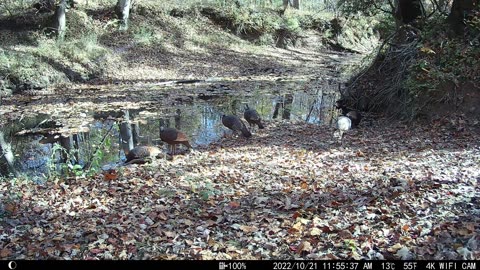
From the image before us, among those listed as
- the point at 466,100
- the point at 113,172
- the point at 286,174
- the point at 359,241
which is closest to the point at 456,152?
the point at 466,100

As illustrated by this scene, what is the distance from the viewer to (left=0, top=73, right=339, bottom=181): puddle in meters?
9.05

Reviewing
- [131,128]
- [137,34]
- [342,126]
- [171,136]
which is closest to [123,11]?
[137,34]

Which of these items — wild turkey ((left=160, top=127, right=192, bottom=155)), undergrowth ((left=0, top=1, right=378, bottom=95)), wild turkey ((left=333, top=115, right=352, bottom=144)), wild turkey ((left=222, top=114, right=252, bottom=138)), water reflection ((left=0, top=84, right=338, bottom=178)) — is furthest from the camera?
undergrowth ((left=0, top=1, right=378, bottom=95))

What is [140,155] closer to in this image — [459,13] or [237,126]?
[237,126]

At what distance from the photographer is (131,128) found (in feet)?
38.7

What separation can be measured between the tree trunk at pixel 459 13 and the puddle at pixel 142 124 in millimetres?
4396

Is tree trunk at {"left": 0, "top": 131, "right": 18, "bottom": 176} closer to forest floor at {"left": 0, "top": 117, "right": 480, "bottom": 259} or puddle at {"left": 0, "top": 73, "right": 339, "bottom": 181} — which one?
puddle at {"left": 0, "top": 73, "right": 339, "bottom": 181}

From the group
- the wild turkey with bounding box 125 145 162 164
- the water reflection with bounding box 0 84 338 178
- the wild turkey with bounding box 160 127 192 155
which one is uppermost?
the wild turkey with bounding box 160 127 192 155

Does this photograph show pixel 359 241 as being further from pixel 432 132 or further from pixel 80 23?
pixel 80 23

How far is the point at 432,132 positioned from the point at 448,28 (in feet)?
12.1

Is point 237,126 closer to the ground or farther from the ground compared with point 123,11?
closer to the ground

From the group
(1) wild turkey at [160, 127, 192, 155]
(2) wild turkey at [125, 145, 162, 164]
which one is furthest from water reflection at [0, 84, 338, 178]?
(1) wild turkey at [160, 127, 192, 155]

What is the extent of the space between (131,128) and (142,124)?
49 centimetres

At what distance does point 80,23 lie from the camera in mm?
21156
